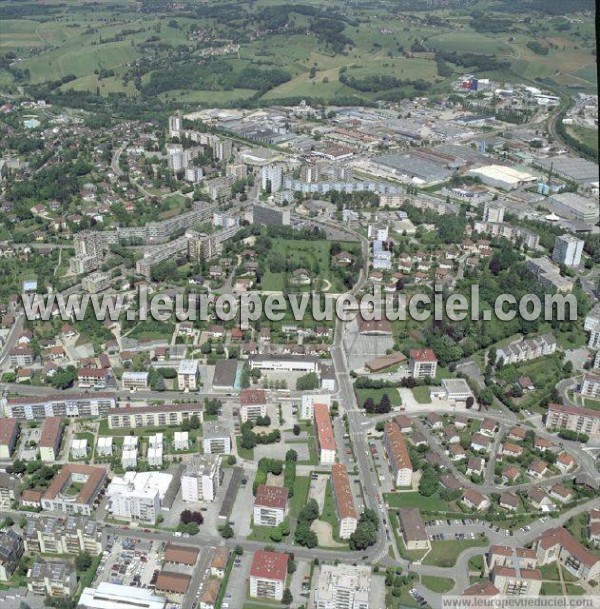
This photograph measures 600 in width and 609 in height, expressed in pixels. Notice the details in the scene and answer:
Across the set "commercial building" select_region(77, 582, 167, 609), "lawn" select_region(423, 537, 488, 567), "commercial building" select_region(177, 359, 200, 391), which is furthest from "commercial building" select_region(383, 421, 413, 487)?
"commercial building" select_region(77, 582, 167, 609)

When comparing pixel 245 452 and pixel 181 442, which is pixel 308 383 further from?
pixel 181 442

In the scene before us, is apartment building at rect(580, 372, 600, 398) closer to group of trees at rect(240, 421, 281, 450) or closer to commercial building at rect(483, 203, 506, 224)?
group of trees at rect(240, 421, 281, 450)

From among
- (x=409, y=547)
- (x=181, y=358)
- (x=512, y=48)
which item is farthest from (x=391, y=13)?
(x=409, y=547)

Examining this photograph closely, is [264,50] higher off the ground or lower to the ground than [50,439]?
higher

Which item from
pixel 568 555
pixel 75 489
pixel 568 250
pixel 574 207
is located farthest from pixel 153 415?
pixel 574 207

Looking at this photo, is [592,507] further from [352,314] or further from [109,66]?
[109,66]

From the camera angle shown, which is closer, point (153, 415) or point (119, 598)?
point (119, 598)
